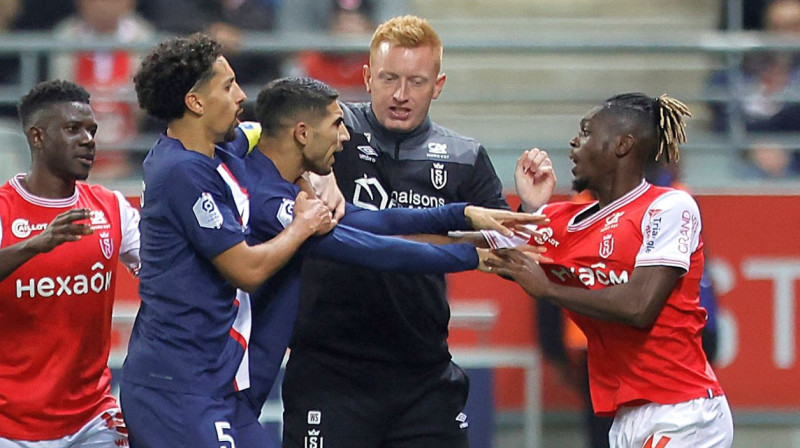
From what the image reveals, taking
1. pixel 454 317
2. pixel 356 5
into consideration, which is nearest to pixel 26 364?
pixel 454 317

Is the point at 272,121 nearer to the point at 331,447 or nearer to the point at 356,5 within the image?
the point at 331,447

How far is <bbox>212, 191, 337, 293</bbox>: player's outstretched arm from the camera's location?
4543mm

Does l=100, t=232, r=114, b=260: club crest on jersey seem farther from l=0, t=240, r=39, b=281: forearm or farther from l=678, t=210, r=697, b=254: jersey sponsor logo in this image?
l=678, t=210, r=697, b=254: jersey sponsor logo

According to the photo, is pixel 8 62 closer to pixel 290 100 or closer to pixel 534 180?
pixel 290 100

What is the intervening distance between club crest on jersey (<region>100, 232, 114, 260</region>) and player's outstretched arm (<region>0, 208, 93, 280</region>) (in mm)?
463

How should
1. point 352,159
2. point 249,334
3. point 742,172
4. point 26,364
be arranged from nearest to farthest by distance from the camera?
1. point 249,334
2. point 26,364
3. point 352,159
4. point 742,172

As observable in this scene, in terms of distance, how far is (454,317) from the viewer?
809 cm

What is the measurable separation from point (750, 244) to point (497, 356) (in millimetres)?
1775

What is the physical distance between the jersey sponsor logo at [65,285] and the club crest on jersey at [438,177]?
1.40m

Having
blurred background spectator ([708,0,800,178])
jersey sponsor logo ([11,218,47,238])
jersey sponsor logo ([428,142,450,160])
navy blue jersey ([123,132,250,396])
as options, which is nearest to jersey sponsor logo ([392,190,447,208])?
jersey sponsor logo ([428,142,450,160])

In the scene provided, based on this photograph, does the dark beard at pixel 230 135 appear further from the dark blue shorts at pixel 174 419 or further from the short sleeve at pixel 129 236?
the dark blue shorts at pixel 174 419

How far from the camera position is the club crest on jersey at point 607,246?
200 inches

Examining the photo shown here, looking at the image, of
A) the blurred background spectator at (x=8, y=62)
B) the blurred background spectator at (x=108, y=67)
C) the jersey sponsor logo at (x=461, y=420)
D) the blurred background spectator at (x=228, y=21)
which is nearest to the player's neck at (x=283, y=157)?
the jersey sponsor logo at (x=461, y=420)

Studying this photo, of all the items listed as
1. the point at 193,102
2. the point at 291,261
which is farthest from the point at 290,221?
the point at 193,102
